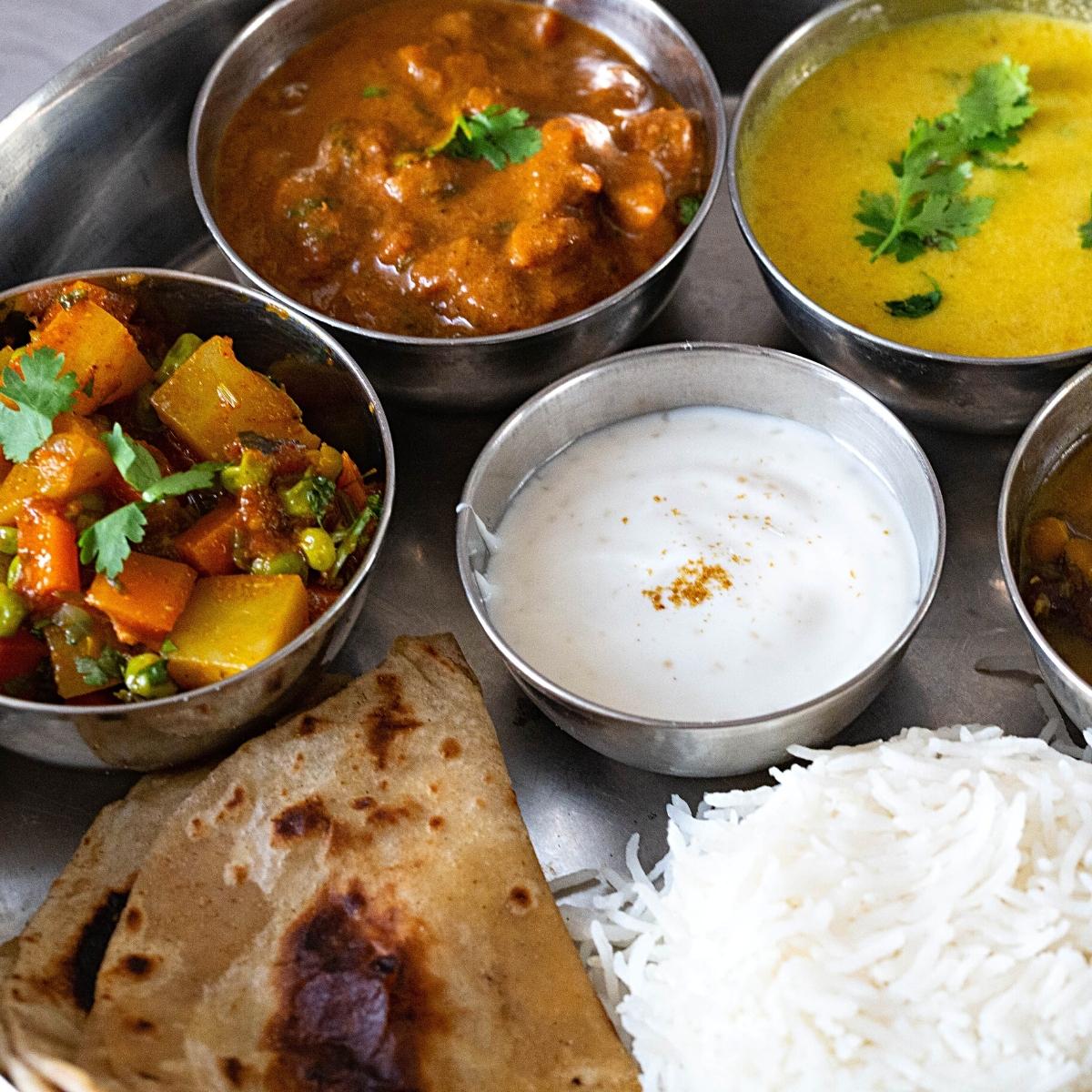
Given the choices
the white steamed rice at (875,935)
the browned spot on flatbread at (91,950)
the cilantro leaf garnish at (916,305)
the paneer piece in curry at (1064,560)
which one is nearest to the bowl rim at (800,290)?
the cilantro leaf garnish at (916,305)

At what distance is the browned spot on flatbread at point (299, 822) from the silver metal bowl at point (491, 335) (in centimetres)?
111

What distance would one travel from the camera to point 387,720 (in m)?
3.16

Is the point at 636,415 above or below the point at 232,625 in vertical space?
below

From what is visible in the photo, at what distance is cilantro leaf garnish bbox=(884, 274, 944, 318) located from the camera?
3.60m

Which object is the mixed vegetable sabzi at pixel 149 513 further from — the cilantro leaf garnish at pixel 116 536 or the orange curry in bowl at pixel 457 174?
the orange curry in bowl at pixel 457 174

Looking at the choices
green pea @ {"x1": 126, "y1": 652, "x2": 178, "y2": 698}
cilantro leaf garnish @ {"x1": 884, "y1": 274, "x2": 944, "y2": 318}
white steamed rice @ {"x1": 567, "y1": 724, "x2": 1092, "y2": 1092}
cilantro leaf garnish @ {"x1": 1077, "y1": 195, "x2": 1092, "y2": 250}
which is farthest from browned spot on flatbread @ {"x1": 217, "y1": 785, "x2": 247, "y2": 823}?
cilantro leaf garnish @ {"x1": 1077, "y1": 195, "x2": 1092, "y2": 250}

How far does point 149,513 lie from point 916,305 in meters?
1.91

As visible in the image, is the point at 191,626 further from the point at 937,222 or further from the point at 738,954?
the point at 937,222

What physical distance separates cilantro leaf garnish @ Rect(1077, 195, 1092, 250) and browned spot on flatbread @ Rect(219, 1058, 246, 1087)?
275 centimetres

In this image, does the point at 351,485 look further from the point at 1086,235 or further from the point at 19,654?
the point at 1086,235

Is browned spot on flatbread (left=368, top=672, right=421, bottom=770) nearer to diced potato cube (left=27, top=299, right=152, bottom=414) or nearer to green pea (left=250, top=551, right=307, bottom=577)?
green pea (left=250, top=551, right=307, bottom=577)

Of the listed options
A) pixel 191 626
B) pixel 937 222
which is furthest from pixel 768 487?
pixel 191 626

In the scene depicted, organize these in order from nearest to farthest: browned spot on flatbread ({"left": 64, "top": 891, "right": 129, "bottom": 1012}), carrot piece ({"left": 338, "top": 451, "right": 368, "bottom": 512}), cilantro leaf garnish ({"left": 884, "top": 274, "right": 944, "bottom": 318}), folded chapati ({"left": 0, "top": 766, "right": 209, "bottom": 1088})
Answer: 1. folded chapati ({"left": 0, "top": 766, "right": 209, "bottom": 1088})
2. browned spot on flatbread ({"left": 64, "top": 891, "right": 129, "bottom": 1012})
3. carrot piece ({"left": 338, "top": 451, "right": 368, "bottom": 512})
4. cilantro leaf garnish ({"left": 884, "top": 274, "right": 944, "bottom": 318})

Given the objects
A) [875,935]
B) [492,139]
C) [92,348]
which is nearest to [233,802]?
[92,348]
